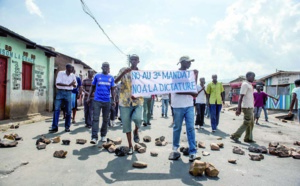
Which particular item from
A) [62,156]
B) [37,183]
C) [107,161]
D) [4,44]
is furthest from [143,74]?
[4,44]

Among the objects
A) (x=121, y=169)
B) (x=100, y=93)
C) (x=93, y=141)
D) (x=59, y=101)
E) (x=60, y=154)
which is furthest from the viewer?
(x=59, y=101)

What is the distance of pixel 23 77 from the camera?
11039 mm

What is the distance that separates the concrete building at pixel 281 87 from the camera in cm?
2011

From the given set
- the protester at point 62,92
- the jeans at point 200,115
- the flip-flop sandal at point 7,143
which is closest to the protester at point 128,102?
the flip-flop sandal at point 7,143

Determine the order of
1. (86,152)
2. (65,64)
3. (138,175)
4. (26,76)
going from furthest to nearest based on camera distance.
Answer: (65,64), (26,76), (86,152), (138,175)

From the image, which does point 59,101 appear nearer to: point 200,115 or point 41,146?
point 41,146

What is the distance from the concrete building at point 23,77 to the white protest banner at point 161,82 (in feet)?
22.6

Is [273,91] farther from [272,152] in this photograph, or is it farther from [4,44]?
[4,44]

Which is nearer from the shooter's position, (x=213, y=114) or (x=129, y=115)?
(x=129, y=115)

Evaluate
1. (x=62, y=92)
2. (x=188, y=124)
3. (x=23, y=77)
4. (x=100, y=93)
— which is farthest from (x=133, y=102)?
(x=23, y=77)

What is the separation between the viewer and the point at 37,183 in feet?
9.95

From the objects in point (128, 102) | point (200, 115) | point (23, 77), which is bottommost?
point (200, 115)

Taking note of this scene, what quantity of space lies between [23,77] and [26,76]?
0.34m

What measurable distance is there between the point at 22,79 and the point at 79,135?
641 centimetres
